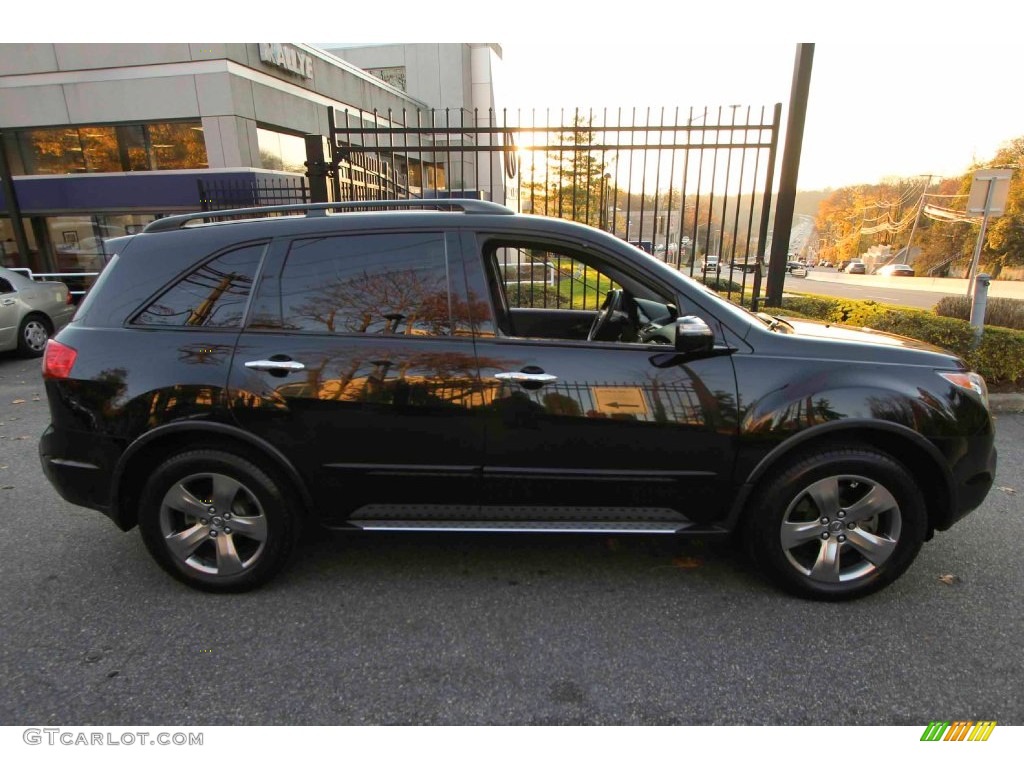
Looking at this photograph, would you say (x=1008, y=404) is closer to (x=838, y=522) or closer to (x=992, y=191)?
(x=838, y=522)

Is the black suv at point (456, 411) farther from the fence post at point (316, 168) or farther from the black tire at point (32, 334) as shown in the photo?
the black tire at point (32, 334)

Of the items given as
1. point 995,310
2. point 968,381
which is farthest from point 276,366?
point 995,310

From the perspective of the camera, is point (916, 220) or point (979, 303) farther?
point (916, 220)

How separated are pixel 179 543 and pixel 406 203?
2.03 meters

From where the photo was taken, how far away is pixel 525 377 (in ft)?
8.11

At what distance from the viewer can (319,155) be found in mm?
6625

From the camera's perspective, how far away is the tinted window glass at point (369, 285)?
2559 mm

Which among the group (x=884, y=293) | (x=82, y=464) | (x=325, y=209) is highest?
(x=325, y=209)

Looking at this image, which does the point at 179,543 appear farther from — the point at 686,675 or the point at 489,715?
the point at 686,675

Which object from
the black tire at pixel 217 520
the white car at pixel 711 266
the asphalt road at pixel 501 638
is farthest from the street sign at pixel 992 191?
the black tire at pixel 217 520

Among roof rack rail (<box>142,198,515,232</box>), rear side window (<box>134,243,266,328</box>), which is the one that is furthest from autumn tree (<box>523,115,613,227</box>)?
rear side window (<box>134,243,266,328</box>)

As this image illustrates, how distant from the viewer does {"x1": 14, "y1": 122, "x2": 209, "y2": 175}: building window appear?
11422mm
